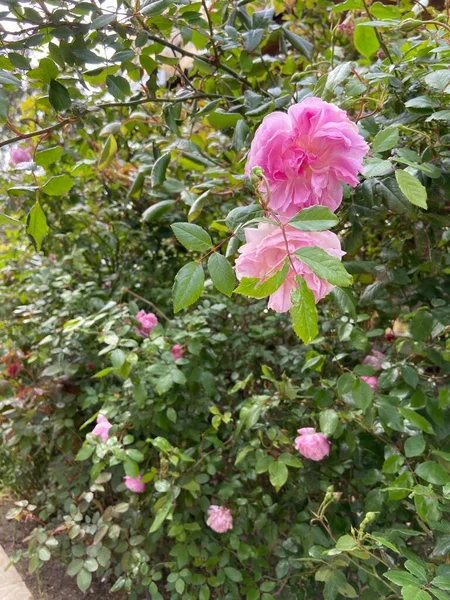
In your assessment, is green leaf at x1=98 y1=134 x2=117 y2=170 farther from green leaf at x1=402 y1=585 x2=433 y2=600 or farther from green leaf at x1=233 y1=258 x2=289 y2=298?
green leaf at x1=402 y1=585 x2=433 y2=600

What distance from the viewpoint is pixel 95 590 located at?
150 cm

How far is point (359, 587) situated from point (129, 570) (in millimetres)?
625

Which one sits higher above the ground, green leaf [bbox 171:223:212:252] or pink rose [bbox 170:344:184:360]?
green leaf [bbox 171:223:212:252]

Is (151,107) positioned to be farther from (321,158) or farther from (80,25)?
(321,158)

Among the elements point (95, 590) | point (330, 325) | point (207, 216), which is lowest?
point (95, 590)

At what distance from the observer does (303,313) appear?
1.47 feet

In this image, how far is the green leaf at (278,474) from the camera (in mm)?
1025

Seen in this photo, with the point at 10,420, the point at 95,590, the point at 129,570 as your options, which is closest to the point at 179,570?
the point at 129,570

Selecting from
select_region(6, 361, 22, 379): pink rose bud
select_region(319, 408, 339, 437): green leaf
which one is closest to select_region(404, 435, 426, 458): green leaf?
select_region(319, 408, 339, 437): green leaf

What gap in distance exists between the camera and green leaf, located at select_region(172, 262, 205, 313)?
1.69ft

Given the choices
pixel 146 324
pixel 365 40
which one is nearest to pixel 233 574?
pixel 146 324

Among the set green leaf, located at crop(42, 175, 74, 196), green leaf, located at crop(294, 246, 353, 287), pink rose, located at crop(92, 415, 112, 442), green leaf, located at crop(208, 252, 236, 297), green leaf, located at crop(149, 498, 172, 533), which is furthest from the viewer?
pink rose, located at crop(92, 415, 112, 442)

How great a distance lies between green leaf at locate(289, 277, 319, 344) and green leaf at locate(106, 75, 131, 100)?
65 cm

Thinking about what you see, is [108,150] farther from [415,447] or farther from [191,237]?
[415,447]
